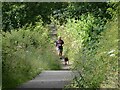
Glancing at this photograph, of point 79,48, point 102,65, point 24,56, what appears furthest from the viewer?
point 24,56

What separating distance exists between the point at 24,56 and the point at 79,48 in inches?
72.5

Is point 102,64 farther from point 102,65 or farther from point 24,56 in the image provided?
point 24,56

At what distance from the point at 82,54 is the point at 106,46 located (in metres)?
2.87

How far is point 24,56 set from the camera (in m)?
13.3

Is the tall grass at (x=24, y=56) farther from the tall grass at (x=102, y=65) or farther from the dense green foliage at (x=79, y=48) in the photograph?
the tall grass at (x=102, y=65)

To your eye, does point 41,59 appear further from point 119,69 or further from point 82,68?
point 119,69

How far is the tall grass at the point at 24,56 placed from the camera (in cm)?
1035

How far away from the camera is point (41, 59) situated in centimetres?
1634

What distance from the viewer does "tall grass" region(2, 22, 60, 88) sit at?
1035 centimetres

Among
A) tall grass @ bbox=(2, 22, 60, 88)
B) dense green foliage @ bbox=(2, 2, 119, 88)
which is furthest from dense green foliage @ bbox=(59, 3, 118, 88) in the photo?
tall grass @ bbox=(2, 22, 60, 88)

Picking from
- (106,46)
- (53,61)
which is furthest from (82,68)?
(53,61)

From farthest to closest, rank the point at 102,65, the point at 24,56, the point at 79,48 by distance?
the point at 24,56 < the point at 79,48 < the point at 102,65

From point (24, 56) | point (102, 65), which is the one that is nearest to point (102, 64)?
point (102, 65)

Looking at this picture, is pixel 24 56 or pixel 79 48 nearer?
pixel 79 48
